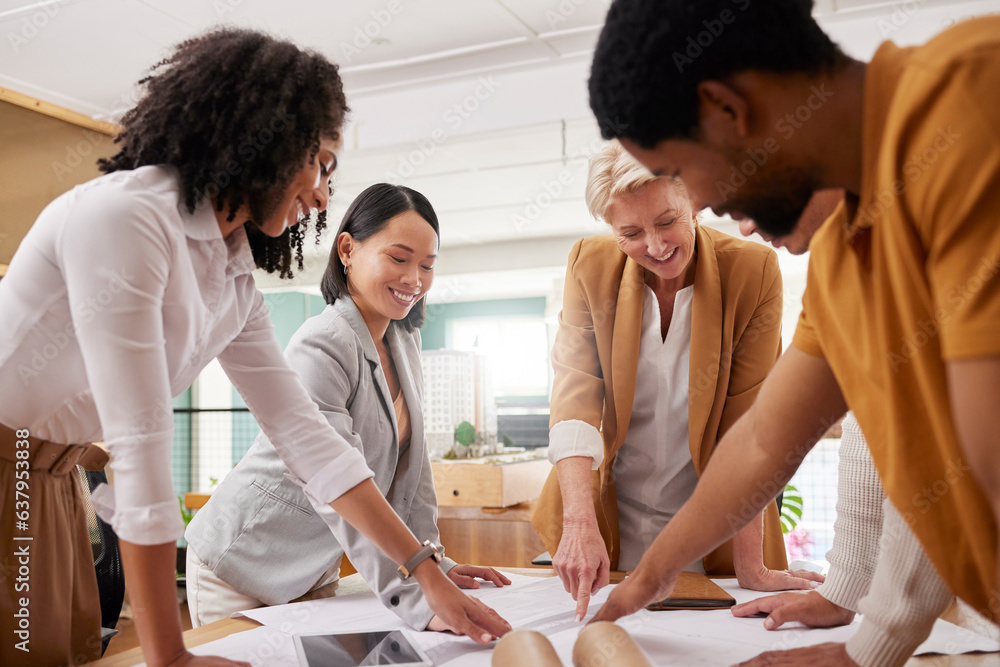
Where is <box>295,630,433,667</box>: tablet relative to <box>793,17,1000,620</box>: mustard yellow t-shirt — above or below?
below

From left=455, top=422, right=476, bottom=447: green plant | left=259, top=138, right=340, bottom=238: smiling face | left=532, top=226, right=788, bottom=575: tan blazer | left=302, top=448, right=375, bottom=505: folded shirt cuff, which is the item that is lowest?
left=455, top=422, right=476, bottom=447: green plant

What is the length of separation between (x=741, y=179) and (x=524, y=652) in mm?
551

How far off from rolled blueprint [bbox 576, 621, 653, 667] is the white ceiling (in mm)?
2402

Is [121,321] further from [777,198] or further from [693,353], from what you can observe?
[693,353]

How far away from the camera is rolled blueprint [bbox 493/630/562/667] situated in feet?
2.67

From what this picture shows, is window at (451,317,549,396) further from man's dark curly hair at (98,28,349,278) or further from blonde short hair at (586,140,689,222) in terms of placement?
man's dark curly hair at (98,28,349,278)

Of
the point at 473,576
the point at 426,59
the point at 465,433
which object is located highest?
the point at 426,59

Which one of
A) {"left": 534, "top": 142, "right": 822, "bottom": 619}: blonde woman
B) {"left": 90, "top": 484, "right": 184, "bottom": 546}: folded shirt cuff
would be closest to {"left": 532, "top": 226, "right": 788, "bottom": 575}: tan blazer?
{"left": 534, "top": 142, "right": 822, "bottom": 619}: blonde woman

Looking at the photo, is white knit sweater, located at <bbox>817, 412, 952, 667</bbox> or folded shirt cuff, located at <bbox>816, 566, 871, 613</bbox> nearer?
white knit sweater, located at <bbox>817, 412, 952, 667</bbox>

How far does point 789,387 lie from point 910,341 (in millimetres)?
305

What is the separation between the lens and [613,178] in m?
1.54

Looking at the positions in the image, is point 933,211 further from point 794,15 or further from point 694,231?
point 694,231

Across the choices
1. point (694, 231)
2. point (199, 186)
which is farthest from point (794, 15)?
point (694, 231)

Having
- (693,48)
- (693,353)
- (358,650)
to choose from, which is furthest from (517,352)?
(693,48)
